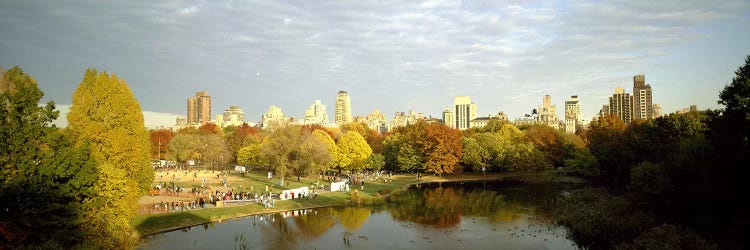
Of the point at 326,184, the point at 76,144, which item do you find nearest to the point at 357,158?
the point at 326,184

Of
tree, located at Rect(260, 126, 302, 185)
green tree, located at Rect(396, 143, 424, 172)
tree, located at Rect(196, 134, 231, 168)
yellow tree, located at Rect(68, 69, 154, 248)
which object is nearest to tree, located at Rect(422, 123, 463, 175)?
green tree, located at Rect(396, 143, 424, 172)

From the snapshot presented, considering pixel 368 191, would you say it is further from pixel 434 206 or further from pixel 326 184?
pixel 434 206

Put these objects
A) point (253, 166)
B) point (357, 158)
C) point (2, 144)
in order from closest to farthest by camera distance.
→ point (2, 144), point (357, 158), point (253, 166)

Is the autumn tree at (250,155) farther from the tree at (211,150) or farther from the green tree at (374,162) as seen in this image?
the green tree at (374,162)

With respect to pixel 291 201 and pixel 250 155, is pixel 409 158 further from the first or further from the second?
pixel 291 201

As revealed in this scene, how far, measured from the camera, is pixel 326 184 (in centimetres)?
5800

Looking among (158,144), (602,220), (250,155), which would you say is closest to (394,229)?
(602,220)

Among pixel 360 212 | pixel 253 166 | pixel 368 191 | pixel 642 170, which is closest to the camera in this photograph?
pixel 642 170

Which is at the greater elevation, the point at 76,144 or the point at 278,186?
the point at 76,144

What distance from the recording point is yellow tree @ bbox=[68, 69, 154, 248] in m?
25.0

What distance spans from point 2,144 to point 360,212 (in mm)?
25710

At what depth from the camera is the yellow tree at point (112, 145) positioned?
25031mm

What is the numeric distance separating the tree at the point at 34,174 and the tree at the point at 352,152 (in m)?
48.2

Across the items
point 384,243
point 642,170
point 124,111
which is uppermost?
point 124,111
